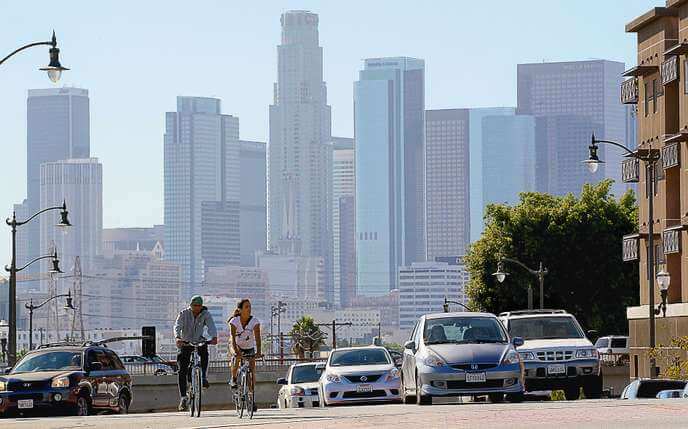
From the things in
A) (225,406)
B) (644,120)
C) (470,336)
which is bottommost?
(225,406)

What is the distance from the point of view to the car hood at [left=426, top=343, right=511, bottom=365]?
98.0 feet

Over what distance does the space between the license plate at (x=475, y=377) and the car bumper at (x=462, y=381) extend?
1.6 inches

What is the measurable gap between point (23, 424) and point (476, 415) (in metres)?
6.70

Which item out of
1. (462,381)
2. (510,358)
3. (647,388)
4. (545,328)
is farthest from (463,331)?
(647,388)

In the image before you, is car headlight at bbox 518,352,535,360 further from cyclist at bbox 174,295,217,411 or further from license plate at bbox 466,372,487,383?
cyclist at bbox 174,295,217,411

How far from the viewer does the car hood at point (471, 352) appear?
29859mm

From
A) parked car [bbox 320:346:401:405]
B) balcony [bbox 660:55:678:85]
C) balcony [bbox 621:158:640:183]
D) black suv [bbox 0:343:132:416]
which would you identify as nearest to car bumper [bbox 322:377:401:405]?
parked car [bbox 320:346:401:405]

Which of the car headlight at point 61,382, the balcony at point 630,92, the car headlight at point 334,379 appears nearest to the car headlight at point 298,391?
the car headlight at point 334,379

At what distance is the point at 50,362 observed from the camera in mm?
34344

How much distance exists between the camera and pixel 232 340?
2680 cm

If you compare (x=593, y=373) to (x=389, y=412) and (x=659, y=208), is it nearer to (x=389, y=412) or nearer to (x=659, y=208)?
(x=389, y=412)

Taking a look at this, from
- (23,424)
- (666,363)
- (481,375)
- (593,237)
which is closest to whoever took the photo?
(23,424)

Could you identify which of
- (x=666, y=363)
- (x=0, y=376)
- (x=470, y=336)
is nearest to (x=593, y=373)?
(x=470, y=336)

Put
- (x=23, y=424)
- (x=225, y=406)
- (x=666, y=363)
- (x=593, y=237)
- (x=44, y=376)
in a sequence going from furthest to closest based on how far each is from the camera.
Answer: (x=225, y=406)
(x=593, y=237)
(x=666, y=363)
(x=44, y=376)
(x=23, y=424)
